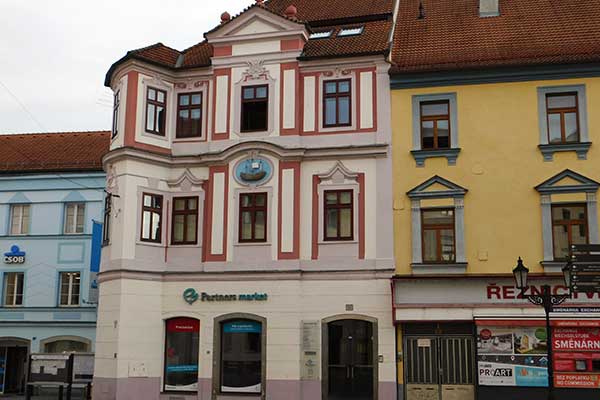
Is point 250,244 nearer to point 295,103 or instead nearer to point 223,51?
point 295,103

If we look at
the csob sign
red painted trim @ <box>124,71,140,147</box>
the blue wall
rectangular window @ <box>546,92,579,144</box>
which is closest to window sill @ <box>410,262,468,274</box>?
rectangular window @ <box>546,92,579,144</box>

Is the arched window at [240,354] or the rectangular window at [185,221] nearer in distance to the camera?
the arched window at [240,354]

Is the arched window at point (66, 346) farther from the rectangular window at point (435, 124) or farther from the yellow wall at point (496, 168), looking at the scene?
the rectangular window at point (435, 124)

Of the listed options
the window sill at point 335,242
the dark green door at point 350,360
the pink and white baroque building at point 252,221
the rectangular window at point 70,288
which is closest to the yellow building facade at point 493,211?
the pink and white baroque building at point 252,221

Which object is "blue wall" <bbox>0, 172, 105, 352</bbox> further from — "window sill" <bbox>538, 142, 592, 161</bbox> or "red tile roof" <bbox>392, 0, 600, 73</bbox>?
"window sill" <bbox>538, 142, 592, 161</bbox>

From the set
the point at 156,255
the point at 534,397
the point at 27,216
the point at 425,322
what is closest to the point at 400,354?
the point at 425,322

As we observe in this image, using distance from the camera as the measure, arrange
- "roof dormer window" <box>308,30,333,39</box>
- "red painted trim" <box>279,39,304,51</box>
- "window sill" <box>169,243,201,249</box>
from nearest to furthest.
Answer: "window sill" <box>169,243,201,249</box> → "red painted trim" <box>279,39,304,51</box> → "roof dormer window" <box>308,30,333,39</box>

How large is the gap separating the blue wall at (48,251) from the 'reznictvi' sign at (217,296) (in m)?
9.13

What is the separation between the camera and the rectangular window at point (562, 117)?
2288cm

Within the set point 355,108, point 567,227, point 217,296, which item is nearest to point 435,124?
point 355,108

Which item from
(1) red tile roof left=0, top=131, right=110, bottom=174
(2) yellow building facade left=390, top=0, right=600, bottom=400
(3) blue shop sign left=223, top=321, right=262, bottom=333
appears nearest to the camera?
(2) yellow building facade left=390, top=0, right=600, bottom=400

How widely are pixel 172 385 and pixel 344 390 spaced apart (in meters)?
5.50

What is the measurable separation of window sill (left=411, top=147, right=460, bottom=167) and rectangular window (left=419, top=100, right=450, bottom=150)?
0.22m

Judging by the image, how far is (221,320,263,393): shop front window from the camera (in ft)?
78.1
